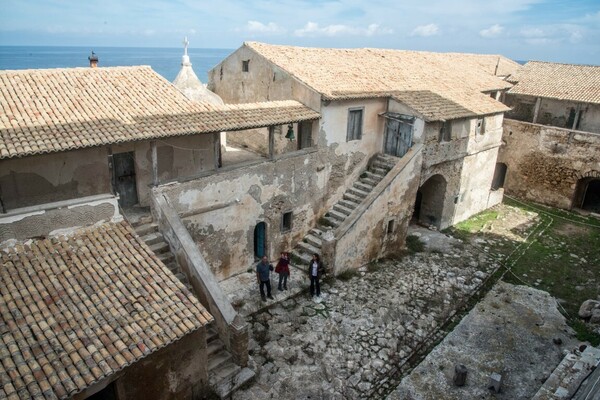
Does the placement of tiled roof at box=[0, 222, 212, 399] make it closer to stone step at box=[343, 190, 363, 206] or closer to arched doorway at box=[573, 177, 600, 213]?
stone step at box=[343, 190, 363, 206]

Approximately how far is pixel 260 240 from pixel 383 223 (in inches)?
207

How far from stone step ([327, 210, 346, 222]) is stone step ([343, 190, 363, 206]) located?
0.84m

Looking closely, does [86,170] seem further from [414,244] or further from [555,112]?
[555,112]

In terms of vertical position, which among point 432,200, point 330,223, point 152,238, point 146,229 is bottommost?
point 330,223

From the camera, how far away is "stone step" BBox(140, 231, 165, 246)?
13.3m

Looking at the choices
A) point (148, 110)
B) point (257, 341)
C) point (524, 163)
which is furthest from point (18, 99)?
point (524, 163)

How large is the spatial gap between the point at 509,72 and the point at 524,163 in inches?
328

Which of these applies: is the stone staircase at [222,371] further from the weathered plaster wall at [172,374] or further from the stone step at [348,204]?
the stone step at [348,204]

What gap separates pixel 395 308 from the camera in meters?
15.7

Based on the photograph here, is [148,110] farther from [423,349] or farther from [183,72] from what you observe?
[423,349]

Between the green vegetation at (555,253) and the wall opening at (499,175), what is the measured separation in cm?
420

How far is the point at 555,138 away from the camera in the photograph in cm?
2658

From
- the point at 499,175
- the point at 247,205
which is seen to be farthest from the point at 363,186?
the point at 499,175

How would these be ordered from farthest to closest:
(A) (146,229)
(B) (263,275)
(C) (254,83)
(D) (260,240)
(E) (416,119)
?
(C) (254,83) < (E) (416,119) < (D) (260,240) < (B) (263,275) < (A) (146,229)
